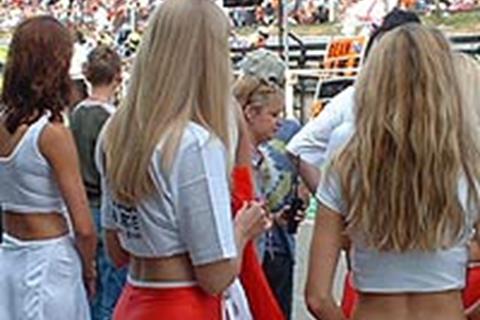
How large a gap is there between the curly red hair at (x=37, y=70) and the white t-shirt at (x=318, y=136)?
1.09 meters

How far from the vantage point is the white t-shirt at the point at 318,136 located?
4480 millimetres

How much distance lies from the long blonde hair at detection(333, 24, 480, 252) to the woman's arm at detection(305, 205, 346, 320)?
2.5 inches

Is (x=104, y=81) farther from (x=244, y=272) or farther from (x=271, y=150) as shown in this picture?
(x=244, y=272)

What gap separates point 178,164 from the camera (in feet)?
9.52

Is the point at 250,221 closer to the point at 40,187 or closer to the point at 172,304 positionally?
the point at 172,304

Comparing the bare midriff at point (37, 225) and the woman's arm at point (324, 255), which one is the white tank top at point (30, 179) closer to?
the bare midriff at point (37, 225)

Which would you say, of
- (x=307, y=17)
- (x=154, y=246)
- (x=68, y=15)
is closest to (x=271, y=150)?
(x=154, y=246)

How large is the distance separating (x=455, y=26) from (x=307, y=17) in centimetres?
629

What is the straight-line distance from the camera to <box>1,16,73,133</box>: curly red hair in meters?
3.87

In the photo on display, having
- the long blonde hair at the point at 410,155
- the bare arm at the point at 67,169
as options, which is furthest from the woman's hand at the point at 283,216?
the long blonde hair at the point at 410,155

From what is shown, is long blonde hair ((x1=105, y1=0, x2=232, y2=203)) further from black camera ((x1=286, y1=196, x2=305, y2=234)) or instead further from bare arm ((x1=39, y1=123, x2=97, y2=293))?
black camera ((x1=286, y1=196, x2=305, y2=234))

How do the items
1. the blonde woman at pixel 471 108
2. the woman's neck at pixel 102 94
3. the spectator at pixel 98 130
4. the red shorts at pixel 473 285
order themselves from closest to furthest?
the blonde woman at pixel 471 108 < the red shorts at pixel 473 285 < the spectator at pixel 98 130 < the woman's neck at pixel 102 94

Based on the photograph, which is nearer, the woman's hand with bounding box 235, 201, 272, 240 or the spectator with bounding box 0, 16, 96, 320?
the woman's hand with bounding box 235, 201, 272, 240

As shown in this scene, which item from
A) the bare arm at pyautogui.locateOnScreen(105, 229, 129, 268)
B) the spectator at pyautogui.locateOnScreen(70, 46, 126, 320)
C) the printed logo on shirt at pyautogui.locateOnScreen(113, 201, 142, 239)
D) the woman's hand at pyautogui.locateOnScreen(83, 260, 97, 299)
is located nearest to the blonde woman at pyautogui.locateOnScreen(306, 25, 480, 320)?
the printed logo on shirt at pyautogui.locateOnScreen(113, 201, 142, 239)
